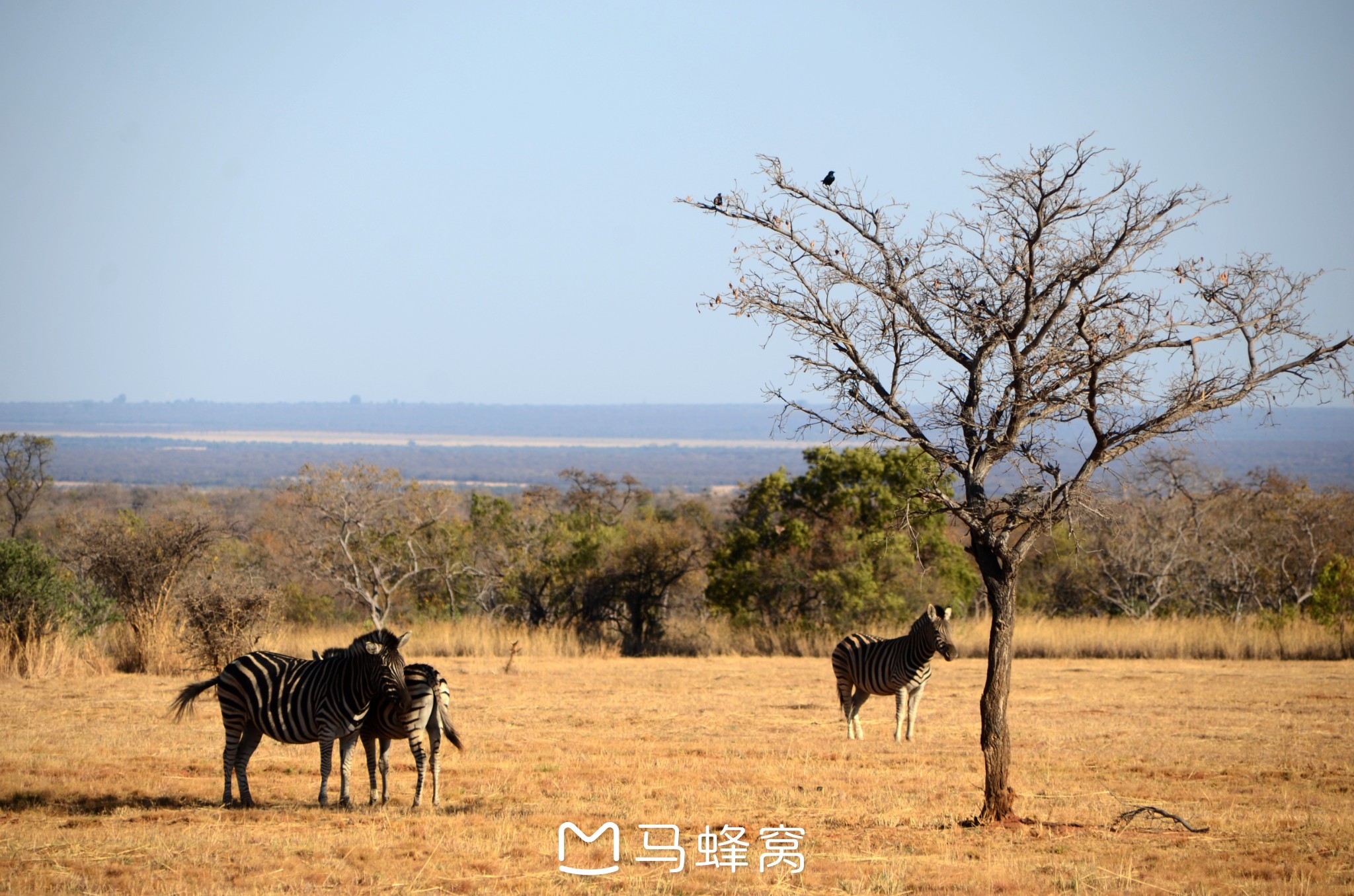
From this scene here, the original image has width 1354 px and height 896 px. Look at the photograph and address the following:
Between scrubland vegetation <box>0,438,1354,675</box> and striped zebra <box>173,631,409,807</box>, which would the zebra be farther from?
scrubland vegetation <box>0,438,1354,675</box>

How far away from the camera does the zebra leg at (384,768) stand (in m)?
10.5

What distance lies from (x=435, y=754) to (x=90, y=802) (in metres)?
3.16

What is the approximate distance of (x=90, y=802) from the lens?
407 inches

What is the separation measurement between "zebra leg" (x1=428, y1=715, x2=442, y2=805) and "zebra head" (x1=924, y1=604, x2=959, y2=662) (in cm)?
634

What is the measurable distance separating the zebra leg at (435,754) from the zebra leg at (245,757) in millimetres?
1562

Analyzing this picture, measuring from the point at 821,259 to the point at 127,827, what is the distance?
24.3ft

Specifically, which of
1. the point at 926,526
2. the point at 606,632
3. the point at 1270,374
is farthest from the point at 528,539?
the point at 1270,374

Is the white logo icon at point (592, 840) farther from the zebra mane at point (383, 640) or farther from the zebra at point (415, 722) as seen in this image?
the zebra mane at point (383, 640)

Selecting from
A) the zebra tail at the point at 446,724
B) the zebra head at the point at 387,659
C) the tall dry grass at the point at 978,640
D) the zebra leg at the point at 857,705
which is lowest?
the tall dry grass at the point at 978,640

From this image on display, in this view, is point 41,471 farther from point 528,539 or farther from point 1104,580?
point 1104,580

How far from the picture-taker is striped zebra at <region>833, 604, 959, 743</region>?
1412 centimetres

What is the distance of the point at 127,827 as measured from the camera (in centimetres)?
931

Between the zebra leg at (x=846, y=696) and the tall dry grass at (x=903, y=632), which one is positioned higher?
the zebra leg at (x=846, y=696)

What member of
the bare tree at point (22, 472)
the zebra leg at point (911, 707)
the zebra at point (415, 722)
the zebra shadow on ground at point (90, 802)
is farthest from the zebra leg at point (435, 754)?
the bare tree at point (22, 472)
